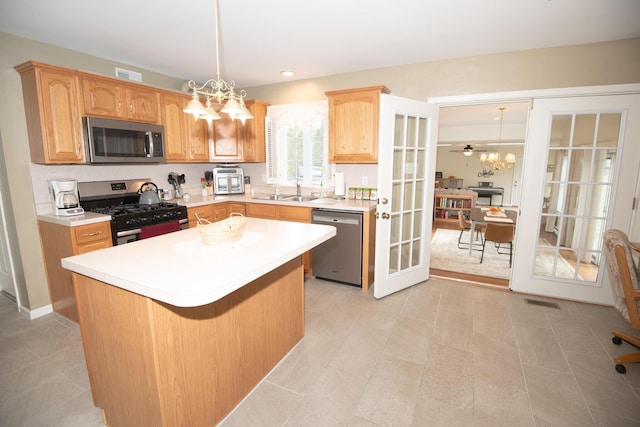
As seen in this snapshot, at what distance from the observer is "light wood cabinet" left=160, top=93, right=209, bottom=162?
3.56m

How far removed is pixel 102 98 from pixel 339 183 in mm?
2676

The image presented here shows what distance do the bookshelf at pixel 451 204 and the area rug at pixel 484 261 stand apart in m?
2.12

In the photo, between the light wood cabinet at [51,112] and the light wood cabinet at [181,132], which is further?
the light wood cabinet at [181,132]

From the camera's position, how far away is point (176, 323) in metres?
1.39

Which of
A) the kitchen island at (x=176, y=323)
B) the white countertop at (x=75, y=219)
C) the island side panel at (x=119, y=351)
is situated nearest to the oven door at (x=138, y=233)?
the white countertop at (x=75, y=219)

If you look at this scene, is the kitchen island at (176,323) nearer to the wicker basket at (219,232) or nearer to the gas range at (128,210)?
the wicker basket at (219,232)

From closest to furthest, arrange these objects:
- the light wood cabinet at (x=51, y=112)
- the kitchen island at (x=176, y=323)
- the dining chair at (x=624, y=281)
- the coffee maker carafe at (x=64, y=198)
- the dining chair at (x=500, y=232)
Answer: the kitchen island at (x=176, y=323) → the dining chair at (x=624, y=281) → the light wood cabinet at (x=51, y=112) → the coffee maker carafe at (x=64, y=198) → the dining chair at (x=500, y=232)

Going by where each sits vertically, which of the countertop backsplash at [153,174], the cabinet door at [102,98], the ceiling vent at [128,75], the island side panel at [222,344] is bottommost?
the island side panel at [222,344]

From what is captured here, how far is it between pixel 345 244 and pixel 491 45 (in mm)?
2471

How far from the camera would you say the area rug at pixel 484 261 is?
126 inches

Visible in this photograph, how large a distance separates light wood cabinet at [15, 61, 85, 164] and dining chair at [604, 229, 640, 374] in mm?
4427

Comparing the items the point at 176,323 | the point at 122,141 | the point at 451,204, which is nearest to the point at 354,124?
the point at 122,141

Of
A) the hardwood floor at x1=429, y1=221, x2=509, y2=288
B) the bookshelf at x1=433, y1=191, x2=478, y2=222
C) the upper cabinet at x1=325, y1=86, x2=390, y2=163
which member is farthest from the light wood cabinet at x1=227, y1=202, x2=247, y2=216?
the bookshelf at x1=433, y1=191, x2=478, y2=222

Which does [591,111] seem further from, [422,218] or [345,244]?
[345,244]
